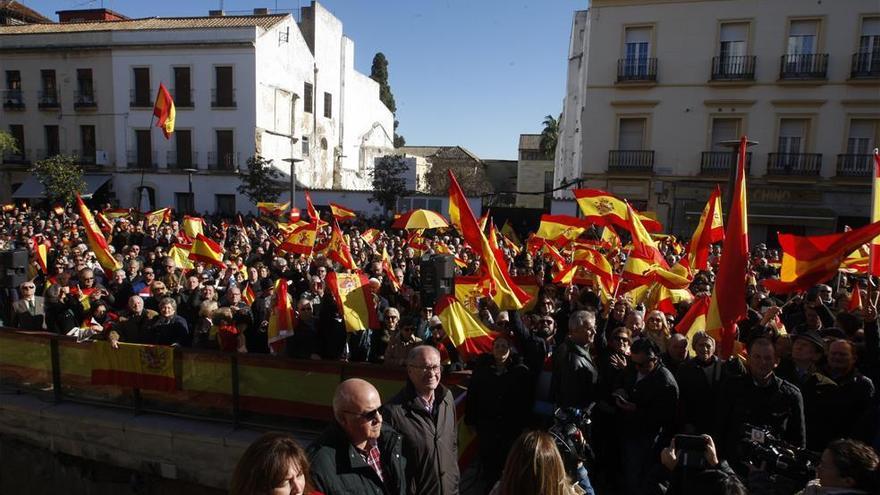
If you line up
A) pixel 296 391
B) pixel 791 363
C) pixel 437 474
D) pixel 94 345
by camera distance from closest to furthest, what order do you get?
pixel 437 474 → pixel 791 363 → pixel 296 391 → pixel 94 345

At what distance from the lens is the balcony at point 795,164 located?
21.2m

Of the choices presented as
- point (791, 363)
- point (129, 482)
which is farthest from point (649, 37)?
point (129, 482)

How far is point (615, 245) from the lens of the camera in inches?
448

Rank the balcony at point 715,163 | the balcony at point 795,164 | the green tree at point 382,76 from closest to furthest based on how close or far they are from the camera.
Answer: the balcony at point 795,164 < the balcony at point 715,163 < the green tree at point 382,76

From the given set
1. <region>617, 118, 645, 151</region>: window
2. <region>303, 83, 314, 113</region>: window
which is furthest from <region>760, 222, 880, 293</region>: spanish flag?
<region>303, 83, 314, 113</region>: window

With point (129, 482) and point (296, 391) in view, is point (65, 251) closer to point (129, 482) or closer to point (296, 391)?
point (129, 482)

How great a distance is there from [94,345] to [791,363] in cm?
A: 664

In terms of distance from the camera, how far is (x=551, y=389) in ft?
14.7

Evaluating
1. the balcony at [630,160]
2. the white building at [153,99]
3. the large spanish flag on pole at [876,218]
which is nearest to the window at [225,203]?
the white building at [153,99]

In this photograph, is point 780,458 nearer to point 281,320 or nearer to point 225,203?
point 281,320

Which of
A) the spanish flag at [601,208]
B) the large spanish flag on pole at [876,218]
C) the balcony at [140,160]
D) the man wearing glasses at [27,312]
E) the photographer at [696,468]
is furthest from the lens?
the balcony at [140,160]

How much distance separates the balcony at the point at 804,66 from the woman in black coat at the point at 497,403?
2232cm

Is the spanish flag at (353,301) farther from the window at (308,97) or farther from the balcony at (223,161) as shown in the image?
the window at (308,97)

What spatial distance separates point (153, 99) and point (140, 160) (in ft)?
11.2
